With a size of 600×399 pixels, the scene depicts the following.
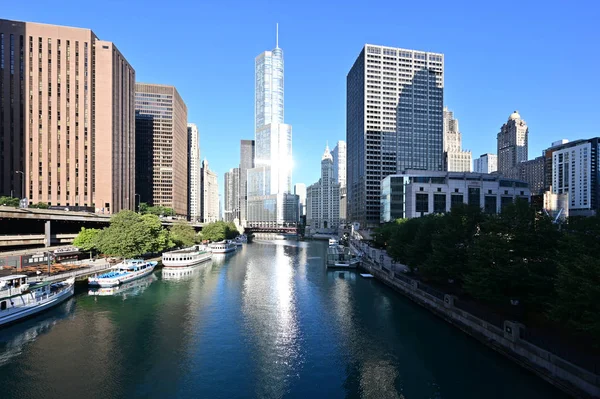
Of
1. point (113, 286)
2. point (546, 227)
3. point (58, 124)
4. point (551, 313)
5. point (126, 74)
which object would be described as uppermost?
point (126, 74)

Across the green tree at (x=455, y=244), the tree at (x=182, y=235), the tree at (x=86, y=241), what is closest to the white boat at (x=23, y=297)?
the tree at (x=86, y=241)

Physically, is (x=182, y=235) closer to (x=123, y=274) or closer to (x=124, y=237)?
(x=124, y=237)

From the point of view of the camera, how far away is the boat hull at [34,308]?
4272 cm

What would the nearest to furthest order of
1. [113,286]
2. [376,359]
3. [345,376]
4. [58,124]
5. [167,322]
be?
[345,376] < [376,359] < [167,322] < [113,286] < [58,124]

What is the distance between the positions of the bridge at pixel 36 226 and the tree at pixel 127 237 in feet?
40.1

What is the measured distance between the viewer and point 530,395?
27.4 m

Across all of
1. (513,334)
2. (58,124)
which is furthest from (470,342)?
(58,124)

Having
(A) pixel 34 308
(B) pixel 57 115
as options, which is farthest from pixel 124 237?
(B) pixel 57 115

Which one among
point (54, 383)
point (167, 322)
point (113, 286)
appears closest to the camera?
point (54, 383)

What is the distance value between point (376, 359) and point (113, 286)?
5150cm

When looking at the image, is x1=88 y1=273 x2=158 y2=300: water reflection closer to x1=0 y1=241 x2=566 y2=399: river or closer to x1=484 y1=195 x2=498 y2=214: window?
x1=0 y1=241 x2=566 y2=399: river

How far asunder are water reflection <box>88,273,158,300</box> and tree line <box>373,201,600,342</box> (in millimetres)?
49881

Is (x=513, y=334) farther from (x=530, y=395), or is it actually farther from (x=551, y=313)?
(x=530, y=395)

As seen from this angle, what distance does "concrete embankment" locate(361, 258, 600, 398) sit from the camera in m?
25.2
